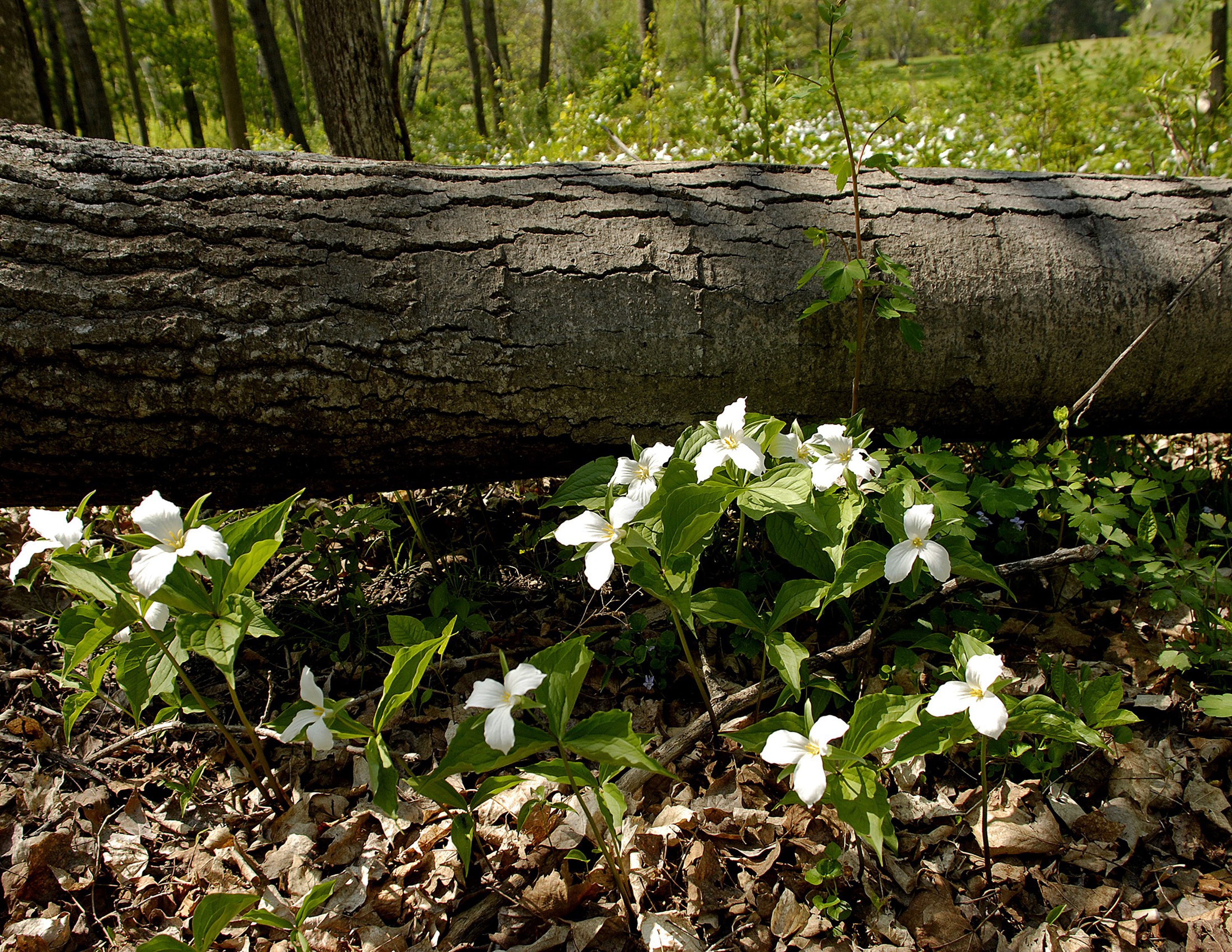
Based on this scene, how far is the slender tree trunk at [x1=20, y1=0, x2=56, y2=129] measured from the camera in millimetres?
4402

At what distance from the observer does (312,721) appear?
1.23 m

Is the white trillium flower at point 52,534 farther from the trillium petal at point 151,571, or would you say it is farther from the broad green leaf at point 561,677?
the broad green leaf at point 561,677

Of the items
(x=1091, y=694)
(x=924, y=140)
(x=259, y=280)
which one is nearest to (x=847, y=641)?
(x=1091, y=694)

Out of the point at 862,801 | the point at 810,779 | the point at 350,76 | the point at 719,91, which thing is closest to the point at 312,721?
the point at 810,779

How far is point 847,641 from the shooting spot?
1914mm

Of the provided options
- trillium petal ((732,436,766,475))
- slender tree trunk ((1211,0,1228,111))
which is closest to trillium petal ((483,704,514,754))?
trillium petal ((732,436,766,475))

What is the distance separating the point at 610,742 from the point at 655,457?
21.6 inches

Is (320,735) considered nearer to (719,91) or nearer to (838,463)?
(838,463)

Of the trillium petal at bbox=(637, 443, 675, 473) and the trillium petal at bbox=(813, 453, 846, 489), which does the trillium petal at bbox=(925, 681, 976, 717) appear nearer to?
the trillium petal at bbox=(813, 453, 846, 489)

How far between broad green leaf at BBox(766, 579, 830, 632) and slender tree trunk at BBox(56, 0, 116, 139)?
9684 mm

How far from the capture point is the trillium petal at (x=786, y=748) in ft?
3.88

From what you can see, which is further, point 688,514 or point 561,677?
point 688,514

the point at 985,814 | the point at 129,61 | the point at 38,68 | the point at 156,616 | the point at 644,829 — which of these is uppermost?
the point at 129,61

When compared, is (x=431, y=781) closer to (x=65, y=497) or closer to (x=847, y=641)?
(x=847, y=641)
